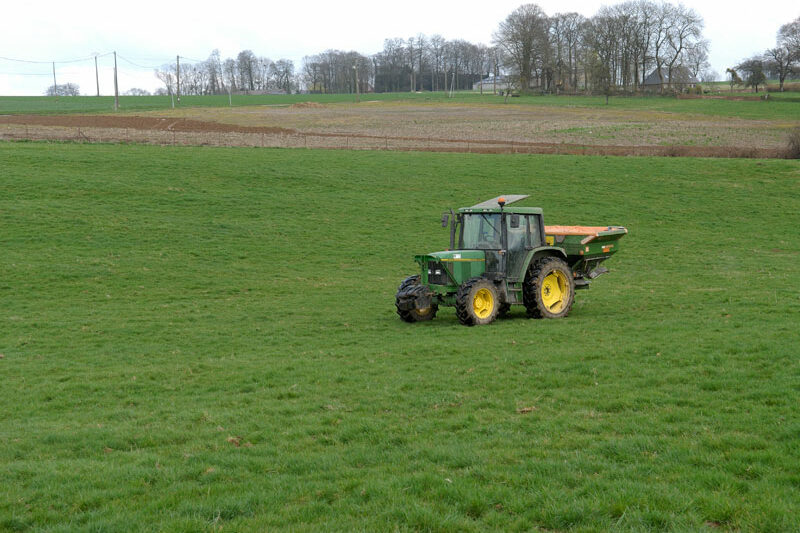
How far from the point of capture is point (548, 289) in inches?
687

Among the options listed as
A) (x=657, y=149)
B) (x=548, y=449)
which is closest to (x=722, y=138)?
(x=657, y=149)

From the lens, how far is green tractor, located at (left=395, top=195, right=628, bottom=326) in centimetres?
1605

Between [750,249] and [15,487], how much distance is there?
28650 mm

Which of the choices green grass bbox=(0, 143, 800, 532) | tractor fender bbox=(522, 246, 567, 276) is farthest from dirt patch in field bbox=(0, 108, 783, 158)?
tractor fender bbox=(522, 246, 567, 276)

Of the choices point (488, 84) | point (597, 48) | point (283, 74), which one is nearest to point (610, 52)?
point (597, 48)

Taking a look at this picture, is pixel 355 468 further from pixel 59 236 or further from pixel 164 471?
pixel 59 236

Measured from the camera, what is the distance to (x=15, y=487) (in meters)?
6.69

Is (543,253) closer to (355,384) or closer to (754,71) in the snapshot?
(355,384)

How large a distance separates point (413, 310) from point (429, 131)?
5242 centimetres

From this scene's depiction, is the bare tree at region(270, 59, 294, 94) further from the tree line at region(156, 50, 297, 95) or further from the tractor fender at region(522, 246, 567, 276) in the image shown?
the tractor fender at region(522, 246, 567, 276)

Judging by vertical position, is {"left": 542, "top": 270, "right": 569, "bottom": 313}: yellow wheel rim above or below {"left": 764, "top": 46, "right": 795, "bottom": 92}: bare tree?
below

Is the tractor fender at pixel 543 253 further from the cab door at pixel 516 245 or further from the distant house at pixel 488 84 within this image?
the distant house at pixel 488 84

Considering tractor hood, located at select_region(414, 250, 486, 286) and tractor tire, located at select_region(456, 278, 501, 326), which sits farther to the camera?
tractor hood, located at select_region(414, 250, 486, 286)

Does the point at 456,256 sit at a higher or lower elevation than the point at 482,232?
lower
